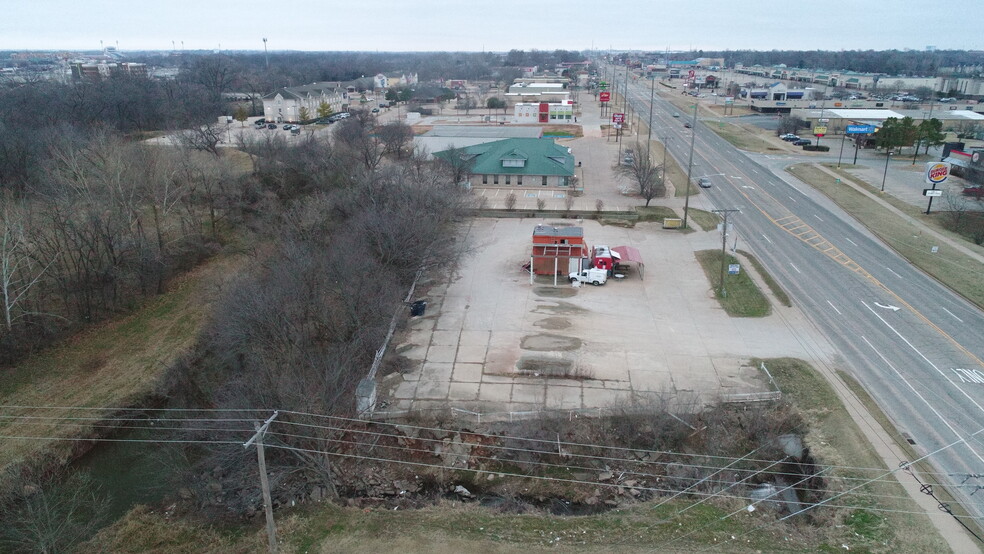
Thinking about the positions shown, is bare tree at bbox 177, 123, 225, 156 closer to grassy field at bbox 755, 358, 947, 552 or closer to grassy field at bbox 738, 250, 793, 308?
grassy field at bbox 738, 250, 793, 308

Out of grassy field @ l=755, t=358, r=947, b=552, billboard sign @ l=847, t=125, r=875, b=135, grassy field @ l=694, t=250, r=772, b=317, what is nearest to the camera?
grassy field @ l=755, t=358, r=947, b=552

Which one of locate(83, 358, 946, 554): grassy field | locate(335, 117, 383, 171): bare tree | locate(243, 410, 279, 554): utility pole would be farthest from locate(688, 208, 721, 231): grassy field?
locate(243, 410, 279, 554): utility pole

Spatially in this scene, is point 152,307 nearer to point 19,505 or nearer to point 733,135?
point 19,505

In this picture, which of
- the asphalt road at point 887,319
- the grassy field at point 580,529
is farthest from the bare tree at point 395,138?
the grassy field at point 580,529

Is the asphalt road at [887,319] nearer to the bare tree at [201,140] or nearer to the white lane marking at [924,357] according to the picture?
the white lane marking at [924,357]

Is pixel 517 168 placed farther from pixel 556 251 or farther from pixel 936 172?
pixel 936 172

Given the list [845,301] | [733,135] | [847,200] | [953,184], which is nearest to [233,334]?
[845,301]
